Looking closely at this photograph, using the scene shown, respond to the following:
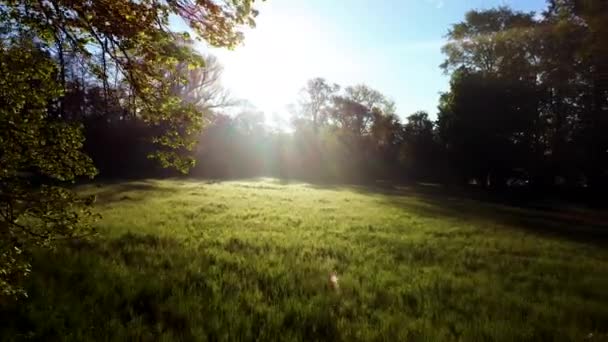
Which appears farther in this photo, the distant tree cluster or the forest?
the distant tree cluster

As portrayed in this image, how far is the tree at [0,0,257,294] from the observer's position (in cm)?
373

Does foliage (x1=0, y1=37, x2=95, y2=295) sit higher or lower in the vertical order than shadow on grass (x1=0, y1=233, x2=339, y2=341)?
higher

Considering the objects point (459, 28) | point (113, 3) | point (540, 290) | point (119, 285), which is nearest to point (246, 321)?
point (119, 285)

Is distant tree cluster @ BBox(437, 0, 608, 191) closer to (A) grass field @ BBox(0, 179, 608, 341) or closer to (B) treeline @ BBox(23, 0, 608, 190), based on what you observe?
(B) treeline @ BBox(23, 0, 608, 190)

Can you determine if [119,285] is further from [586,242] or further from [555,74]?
[555,74]

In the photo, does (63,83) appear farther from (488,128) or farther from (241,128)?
(241,128)

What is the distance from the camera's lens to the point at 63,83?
4.58 metres

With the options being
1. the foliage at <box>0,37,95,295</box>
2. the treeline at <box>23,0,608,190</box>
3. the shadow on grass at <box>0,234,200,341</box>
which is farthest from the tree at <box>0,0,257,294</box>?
the treeline at <box>23,0,608,190</box>

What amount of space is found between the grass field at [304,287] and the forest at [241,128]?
137 mm

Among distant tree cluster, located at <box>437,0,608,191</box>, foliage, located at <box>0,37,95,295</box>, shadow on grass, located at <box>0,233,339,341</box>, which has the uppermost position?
distant tree cluster, located at <box>437,0,608,191</box>

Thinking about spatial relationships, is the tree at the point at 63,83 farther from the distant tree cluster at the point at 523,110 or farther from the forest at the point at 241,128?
the distant tree cluster at the point at 523,110

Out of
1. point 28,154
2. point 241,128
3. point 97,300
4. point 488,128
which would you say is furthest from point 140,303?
point 241,128

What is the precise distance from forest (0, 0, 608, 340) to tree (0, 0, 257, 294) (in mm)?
20

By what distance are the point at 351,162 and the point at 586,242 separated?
181 ft
